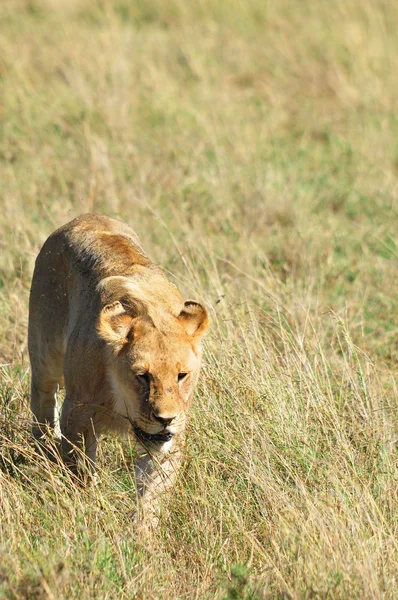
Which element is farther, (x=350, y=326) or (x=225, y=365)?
(x=350, y=326)

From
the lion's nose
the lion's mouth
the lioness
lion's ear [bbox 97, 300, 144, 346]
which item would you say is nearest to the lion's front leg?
the lioness

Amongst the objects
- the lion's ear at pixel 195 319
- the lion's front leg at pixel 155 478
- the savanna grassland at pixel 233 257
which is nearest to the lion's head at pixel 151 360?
the lion's ear at pixel 195 319

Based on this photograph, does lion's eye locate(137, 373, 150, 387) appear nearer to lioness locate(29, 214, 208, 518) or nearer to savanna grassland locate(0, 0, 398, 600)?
lioness locate(29, 214, 208, 518)

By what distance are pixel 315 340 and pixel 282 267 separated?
1.93 meters

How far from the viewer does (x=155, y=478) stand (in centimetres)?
450

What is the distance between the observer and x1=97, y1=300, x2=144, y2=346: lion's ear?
4164 mm

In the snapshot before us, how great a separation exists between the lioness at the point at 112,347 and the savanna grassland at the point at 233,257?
0.70 feet

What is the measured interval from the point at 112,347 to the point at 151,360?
24cm

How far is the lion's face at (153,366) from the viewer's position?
3984mm

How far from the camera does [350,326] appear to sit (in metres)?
6.43

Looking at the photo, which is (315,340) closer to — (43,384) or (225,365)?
(225,365)

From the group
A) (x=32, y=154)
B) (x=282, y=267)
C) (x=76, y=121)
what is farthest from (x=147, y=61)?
(x=282, y=267)

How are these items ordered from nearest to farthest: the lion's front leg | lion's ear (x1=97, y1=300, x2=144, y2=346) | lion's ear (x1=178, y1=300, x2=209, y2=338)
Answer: lion's ear (x1=97, y1=300, x2=144, y2=346), lion's ear (x1=178, y1=300, x2=209, y2=338), the lion's front leg

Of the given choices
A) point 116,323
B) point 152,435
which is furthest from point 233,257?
point 152,435
